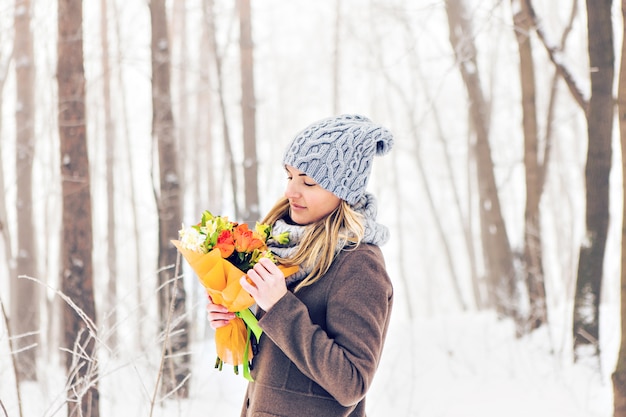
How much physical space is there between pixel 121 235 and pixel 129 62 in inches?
659

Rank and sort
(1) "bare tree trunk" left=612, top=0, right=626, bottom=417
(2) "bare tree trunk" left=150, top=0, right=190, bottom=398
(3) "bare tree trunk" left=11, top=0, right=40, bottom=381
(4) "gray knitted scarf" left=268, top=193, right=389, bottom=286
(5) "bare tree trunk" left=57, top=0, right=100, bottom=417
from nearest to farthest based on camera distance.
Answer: (4) "gray knitted scarf" left=268, top=193, right=389, bottom=286
(1) "bare tree trunk" left=612, top=0, right=626, bottom=417
(5) "bare tree trunk" left=57, top=0, right=100, bottom=417
(2) "bare tree trunk" left=150, top=0, right=190, bottom=398
(3) "bare tree trunk" left=11, top=0, right=40, bottom=381

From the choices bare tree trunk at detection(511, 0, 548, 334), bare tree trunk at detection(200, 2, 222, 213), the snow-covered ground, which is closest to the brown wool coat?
the snow-covered ground

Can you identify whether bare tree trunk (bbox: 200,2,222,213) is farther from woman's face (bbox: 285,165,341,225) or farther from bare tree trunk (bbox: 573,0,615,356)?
woman's face (bbox: 285,165,341,225)

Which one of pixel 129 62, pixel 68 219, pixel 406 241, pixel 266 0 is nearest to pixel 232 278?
pixel 68 219

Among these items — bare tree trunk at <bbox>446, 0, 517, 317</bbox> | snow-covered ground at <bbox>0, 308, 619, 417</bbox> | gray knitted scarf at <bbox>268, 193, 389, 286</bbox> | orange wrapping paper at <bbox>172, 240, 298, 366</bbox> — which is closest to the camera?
orange wrapping paper at <bbox>172, 240, 298, 366</bbox>

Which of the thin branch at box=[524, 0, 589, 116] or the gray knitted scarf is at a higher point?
the thin branch at box=[524, 0, 589, 116]

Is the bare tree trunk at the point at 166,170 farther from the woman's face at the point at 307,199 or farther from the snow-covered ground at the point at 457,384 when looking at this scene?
the woman's face at the point at 307,199

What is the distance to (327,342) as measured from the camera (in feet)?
5.69

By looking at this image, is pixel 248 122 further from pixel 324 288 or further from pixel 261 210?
pixel 324 288

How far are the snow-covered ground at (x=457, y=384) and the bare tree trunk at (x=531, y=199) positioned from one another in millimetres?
252

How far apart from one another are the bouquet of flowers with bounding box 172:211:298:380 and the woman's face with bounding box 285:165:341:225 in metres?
0.08

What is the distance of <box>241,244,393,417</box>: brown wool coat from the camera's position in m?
1.74

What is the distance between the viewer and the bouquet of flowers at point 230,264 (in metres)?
1.84

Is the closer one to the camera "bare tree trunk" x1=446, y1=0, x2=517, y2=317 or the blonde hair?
the blonde hair
